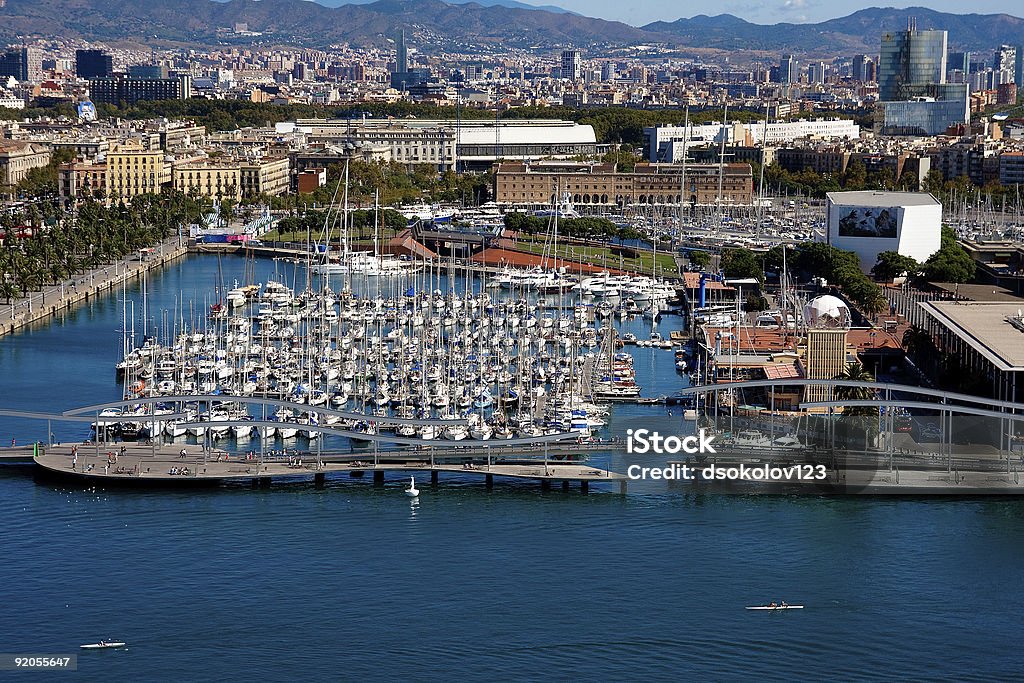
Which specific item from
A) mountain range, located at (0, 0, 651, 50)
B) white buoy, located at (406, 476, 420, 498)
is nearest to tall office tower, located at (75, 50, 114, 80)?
mountain range, located at (0, 0, 651, 50)

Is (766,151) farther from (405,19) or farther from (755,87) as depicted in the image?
(405,19)

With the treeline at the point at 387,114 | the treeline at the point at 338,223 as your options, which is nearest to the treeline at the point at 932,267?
the treeline at the point at 338,223

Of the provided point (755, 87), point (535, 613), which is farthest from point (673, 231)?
point (755, 87)

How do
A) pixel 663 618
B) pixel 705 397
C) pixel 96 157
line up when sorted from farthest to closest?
pixel 96 157 → pixel 705 397 → pixel 663 618

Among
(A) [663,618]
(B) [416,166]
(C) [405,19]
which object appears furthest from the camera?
(C) [405,19]

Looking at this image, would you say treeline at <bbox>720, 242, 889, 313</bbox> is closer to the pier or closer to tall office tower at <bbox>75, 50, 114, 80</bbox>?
the pier

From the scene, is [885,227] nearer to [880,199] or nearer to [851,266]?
[880,199]
